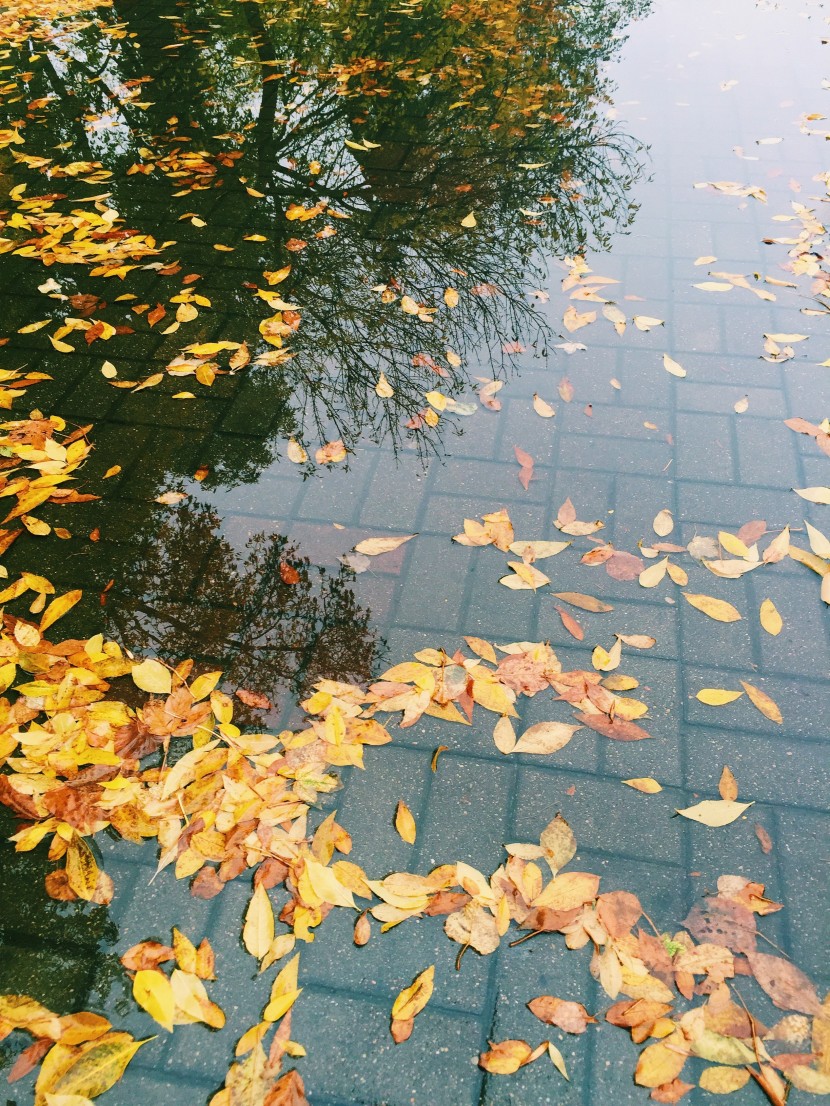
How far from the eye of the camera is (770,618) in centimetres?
284

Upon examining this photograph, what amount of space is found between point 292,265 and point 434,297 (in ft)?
2.64

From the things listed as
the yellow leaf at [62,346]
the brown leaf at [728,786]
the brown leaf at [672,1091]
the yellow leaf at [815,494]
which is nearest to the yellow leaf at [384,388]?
the yellow leaf at [62,346]

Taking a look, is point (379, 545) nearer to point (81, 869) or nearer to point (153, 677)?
point (153, 677)

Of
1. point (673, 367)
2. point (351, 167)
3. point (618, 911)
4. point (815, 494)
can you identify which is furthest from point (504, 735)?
point (351, 167)

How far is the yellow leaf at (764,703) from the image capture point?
256 cm

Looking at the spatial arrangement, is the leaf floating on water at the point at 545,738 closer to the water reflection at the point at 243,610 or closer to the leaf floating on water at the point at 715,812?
the leaf floating on water at the point at 715,812

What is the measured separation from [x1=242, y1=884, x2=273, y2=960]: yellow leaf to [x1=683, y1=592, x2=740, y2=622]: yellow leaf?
63.8 inches

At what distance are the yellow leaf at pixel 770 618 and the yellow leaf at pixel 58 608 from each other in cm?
230

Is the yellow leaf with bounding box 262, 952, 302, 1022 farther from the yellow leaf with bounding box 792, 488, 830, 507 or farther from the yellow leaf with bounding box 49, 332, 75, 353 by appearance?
the yellow leaf with bounding box 49, 332, 75, 353

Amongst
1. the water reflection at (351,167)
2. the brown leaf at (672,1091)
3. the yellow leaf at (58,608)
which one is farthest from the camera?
the water reflection at (351,167)

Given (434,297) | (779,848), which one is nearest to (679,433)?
(434,297)

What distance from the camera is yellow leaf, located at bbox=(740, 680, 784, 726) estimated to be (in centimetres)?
256

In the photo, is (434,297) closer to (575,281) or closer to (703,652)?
(575,281)

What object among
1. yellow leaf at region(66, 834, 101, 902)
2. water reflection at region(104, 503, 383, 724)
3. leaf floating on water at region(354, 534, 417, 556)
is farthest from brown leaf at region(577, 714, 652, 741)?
yellow leaf at region(66, 834, 101, 902)
